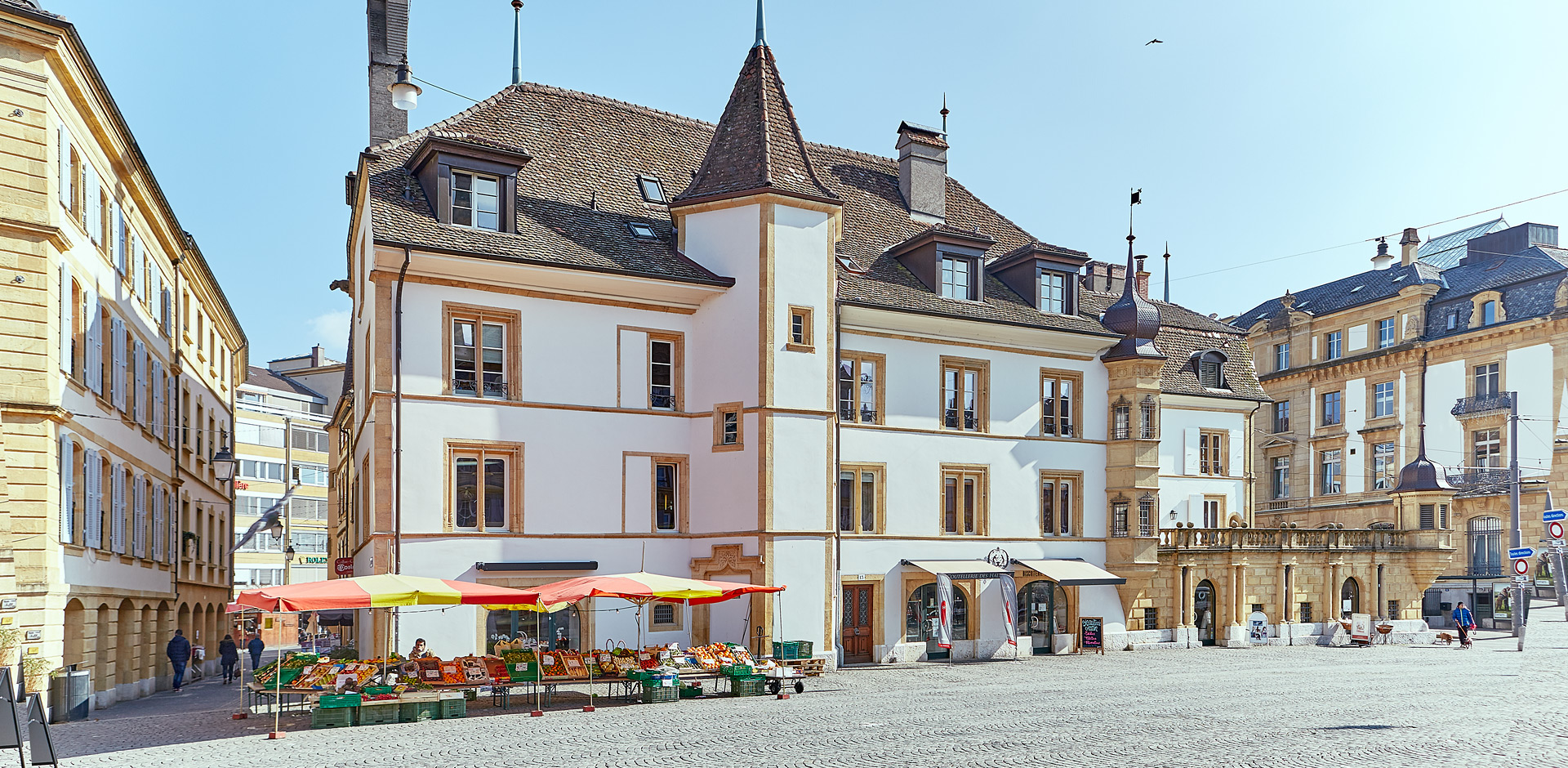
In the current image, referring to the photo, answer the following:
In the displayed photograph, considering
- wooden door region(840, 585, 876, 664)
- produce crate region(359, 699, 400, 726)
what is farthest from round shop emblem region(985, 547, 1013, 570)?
produce crate region(359, 699, 400, 726)

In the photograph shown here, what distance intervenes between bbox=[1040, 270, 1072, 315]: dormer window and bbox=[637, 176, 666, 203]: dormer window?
1115cm

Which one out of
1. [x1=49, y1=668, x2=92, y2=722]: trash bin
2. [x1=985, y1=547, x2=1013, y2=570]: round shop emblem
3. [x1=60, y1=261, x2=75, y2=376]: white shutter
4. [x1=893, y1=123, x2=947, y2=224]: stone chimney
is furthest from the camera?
[x1=893, y1=123, x2=947, y2=224]: stone chimney

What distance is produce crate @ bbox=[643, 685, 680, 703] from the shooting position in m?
23.3

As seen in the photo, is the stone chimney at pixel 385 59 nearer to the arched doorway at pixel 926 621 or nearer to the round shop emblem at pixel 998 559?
the arched doorway at pixel 926 621

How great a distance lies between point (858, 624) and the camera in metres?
32.1

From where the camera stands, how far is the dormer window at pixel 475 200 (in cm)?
2783

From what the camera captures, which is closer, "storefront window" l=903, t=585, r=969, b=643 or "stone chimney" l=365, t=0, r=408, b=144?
"storefront window" l=903, t=585, r=969, b=643

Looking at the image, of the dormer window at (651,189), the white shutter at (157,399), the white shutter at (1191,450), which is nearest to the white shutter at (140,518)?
the white shutter at (157,399)

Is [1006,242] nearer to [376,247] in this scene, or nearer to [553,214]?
[553,214]

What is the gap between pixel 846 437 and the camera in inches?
1259

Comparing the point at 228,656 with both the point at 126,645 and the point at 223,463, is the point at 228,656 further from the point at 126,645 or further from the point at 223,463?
the point at 126,645

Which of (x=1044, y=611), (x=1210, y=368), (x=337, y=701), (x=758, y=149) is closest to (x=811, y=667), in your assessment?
(x=1044, y=611)

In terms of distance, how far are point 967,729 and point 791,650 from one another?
29.4 ft

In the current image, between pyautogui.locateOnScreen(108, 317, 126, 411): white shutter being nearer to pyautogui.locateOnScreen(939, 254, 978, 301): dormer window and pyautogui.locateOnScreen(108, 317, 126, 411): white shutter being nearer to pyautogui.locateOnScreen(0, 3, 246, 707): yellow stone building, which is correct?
pyautogui.locateOnScreen(0, 3, 246, 707): yellow stone building
